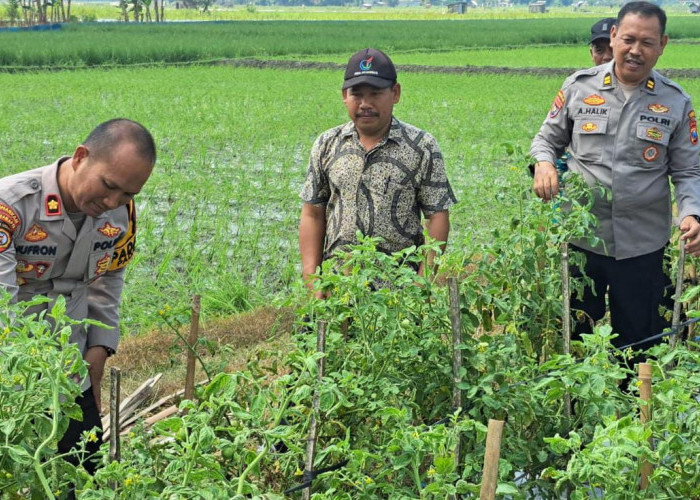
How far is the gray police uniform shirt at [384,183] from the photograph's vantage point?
136 inches

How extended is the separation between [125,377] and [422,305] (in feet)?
8.23

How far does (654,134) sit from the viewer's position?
3.75 m

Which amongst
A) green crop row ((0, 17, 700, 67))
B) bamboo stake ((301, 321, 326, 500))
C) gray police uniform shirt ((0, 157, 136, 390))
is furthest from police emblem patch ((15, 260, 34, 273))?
green crop row ((0, 17, 700, 67))

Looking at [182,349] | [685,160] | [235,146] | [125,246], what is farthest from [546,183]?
[235,146]

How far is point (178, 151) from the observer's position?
11.6m

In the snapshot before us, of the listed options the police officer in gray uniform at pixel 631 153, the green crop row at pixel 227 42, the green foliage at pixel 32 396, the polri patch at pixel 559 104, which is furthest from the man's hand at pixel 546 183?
the green crop row at pixel 227 42

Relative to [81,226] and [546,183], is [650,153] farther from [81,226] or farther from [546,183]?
[81,226]

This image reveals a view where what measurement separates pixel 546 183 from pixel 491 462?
1716mm

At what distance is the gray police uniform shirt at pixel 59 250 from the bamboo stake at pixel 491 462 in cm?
118

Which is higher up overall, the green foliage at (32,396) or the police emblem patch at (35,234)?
the police emblem patch at (35,234)

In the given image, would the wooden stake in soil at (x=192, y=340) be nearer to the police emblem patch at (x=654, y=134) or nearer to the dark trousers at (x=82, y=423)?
the dark trousers at (x=82, y=423)

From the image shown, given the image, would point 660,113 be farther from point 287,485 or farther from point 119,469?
point 119,469

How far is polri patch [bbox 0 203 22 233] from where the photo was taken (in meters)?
2.70

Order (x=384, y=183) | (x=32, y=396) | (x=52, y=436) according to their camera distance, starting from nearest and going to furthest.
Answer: (x=52, y=436), (x=32, y=396), (x=384, y=183)
